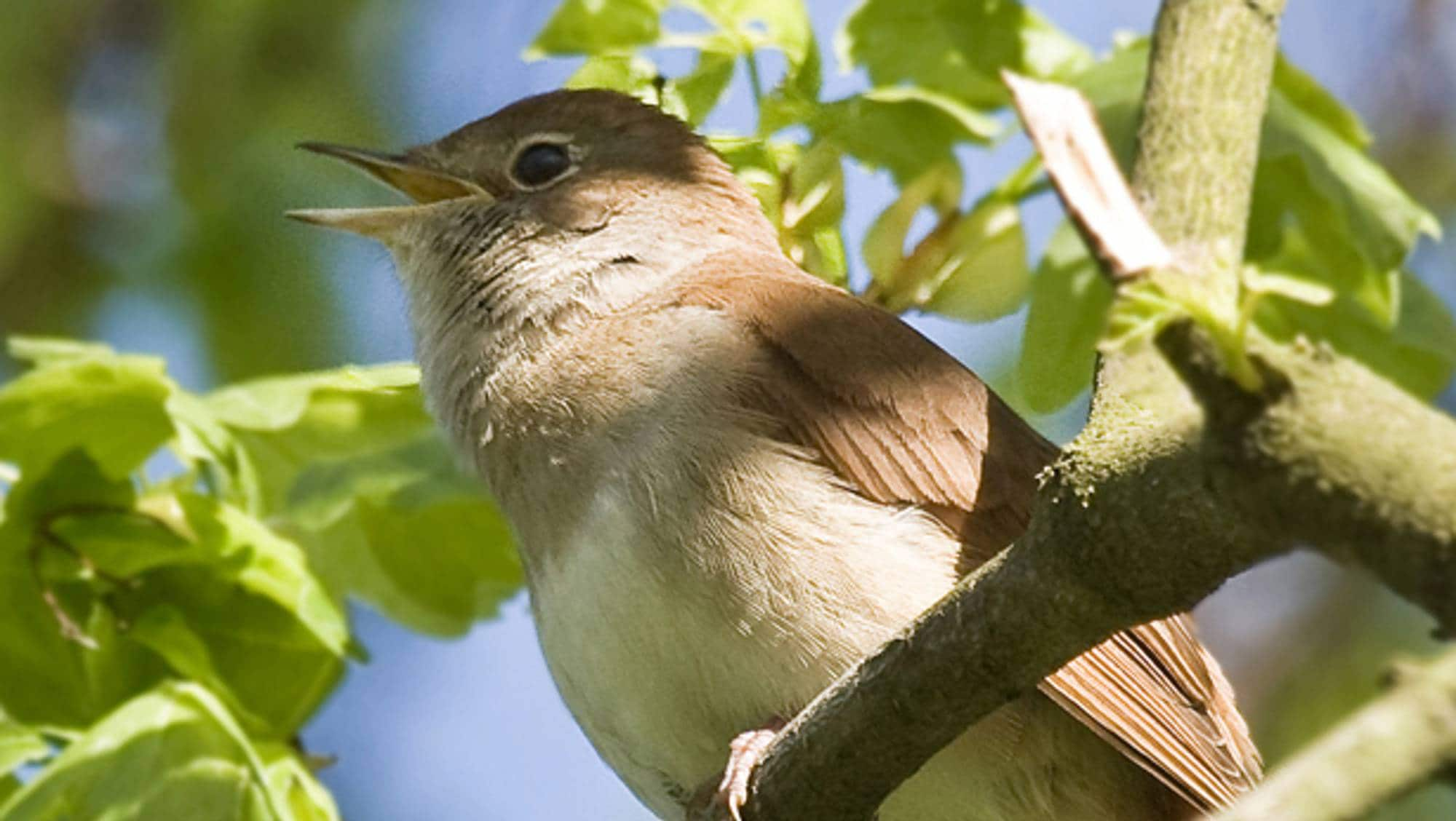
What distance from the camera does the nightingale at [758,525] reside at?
3.49m

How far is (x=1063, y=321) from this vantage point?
3.74m

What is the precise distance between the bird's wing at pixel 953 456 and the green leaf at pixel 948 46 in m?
0.53

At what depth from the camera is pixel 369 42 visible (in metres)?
7.01

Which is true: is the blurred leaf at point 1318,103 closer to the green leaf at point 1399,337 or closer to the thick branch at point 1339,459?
the green leaf at point 1399,337

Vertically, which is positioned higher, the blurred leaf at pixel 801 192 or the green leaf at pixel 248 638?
the blurred leaf at pixel 801 192

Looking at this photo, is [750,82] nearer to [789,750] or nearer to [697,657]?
[697,657]

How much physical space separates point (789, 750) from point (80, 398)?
1909 millimetres

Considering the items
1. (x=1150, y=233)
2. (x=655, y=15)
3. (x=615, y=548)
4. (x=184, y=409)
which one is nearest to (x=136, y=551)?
(x=184, y=409)

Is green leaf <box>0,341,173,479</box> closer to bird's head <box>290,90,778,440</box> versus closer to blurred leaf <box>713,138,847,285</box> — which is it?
bird's head <box>290,90,778,440</box>

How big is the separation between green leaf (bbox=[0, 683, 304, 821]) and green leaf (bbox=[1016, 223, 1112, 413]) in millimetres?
1664

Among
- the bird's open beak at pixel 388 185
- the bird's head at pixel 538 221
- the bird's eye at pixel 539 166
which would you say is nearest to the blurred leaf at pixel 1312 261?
the bird's head at pixel 538 221

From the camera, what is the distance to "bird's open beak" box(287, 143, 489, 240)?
179 inches

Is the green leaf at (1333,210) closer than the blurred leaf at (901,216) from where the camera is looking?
Yes

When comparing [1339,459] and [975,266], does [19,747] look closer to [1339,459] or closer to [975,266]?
[975,266]
